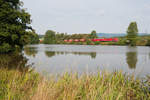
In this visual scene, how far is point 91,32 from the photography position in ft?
321

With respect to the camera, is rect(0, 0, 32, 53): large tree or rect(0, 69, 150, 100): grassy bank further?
rect(0, 0, 32, 53): large tree

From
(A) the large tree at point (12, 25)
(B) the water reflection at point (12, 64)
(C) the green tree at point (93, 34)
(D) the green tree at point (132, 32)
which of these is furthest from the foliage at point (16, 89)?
(C) the green tree at point (93, 34)

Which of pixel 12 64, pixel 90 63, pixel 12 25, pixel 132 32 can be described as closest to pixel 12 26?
pixel 12 25

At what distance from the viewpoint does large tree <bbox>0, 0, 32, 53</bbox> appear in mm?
13664

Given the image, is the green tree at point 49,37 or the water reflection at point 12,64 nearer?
the water reflection at point 12,64

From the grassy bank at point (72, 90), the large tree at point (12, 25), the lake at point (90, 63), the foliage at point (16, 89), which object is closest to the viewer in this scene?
the grassy bank at point (72, 90)

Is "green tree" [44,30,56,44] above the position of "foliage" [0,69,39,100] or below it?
above

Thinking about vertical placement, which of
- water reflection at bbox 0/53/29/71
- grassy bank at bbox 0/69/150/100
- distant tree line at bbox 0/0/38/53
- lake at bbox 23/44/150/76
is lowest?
lake at bbox 23/44/150/76

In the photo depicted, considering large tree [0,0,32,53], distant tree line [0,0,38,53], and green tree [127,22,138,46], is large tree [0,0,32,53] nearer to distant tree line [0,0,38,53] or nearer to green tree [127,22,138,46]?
distant tree line [0,0,38,53]

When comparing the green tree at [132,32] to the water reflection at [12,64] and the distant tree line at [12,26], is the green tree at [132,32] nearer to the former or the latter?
the distant tree line at [12,26]

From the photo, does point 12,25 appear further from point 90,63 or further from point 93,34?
point 93,34

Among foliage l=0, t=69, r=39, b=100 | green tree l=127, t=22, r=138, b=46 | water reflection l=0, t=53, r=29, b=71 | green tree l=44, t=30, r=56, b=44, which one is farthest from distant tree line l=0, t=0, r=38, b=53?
green tree l=44, t=30, r=56, b=44

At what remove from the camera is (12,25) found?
14.1 m

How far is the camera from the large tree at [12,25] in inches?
538
